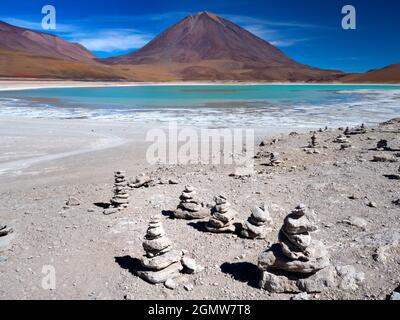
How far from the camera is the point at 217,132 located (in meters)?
17.7

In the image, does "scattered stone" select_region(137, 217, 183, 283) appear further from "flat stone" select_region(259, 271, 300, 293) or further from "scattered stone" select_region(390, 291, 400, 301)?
"scattered stone" select_region(390, 291, 400, 301)

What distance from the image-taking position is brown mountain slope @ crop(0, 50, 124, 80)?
102 metres

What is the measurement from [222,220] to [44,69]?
11394cm

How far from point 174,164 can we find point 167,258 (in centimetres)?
634

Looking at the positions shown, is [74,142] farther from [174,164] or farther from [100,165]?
[174,164]

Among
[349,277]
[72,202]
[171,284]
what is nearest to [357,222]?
[349,277]

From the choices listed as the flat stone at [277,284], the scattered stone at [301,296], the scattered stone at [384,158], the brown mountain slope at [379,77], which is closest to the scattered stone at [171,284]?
the flat stone at [277,284]

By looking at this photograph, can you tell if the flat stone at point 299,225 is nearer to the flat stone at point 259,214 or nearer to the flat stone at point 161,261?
the flat stone at point 259,214

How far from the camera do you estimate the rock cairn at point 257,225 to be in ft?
20.3

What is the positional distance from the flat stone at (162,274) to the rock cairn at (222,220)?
1.19 meters

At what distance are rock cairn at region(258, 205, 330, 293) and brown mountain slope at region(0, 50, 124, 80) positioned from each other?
104 m

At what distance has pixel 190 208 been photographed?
707 centimetres

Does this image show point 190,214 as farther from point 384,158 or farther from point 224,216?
point 384,158
